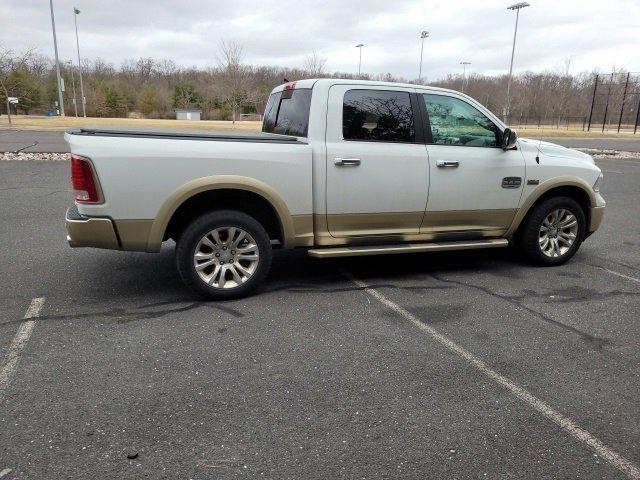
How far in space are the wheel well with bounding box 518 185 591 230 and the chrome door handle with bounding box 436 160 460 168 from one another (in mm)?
1276

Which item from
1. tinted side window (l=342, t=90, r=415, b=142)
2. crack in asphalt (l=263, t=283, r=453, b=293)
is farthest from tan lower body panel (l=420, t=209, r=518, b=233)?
tinted side window (l=342, t=90, r=415, b=142)

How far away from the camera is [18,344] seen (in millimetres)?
3752

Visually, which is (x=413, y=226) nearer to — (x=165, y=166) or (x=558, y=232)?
(x=558, y=232)

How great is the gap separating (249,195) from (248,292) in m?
0.91

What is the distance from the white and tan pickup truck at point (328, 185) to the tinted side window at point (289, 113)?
0.9 inches

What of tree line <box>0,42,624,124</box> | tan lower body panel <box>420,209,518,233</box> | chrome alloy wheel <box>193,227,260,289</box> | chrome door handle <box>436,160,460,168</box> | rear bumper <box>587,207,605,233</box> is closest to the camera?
chrome alloy wheel <box>193,227,260,289</box>

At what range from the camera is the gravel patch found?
15183 millimetres

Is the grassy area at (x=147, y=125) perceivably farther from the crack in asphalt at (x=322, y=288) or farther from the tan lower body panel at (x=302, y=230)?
the tan lower body panel at (x=302, y=230)

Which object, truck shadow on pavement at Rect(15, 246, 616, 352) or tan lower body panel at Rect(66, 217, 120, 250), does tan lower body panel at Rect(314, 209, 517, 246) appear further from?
tan lower body panel at Rect(66, 217, 120, 250)

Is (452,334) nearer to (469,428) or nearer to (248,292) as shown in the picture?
(469,428)

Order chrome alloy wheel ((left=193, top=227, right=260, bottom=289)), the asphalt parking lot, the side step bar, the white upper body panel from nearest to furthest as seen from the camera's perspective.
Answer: the asphalt parking lot, the white upper body panel, chrome alloy wheel ((left=193, top=227, right=260, bottom=289)), the side step bar

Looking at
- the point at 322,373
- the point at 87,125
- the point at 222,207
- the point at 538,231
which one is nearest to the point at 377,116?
the point at 222,207

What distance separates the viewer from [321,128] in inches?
190

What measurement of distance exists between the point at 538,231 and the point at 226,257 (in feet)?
11.6
